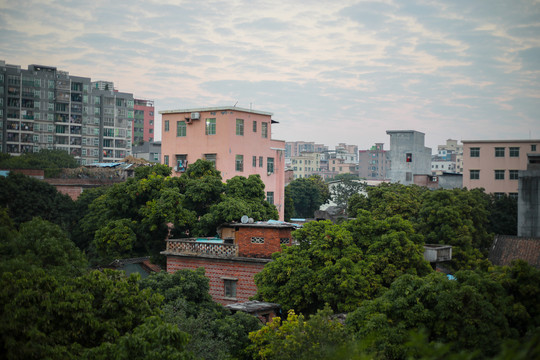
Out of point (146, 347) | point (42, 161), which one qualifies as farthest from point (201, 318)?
point (42, 161)

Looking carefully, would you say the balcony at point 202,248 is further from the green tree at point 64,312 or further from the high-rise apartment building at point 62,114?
the high-rise apartment building at point 62,114

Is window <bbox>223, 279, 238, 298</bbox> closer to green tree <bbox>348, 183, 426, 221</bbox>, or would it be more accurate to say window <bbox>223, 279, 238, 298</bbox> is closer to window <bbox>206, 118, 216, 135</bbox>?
green tree <bbox>348, 183, 426, 221</bbox>

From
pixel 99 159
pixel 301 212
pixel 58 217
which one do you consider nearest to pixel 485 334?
pixel 58 217

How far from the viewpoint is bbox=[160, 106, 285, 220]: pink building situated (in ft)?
147

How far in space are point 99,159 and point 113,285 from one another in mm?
81510

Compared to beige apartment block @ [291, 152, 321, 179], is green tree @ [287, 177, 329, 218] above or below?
below

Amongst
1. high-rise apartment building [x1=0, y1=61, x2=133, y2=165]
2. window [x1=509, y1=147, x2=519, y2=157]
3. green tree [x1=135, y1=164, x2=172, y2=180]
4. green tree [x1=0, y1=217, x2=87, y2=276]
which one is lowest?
green tree [x1=0, y1=217, x2=87, y2=276]

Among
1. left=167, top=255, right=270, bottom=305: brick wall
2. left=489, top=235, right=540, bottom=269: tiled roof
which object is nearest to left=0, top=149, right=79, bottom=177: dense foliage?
left=167, top=255, right=270, bottom=305: brick wall

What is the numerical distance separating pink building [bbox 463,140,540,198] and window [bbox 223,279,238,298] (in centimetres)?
3361

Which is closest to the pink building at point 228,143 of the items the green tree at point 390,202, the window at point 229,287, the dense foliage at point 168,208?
the green tree at point 390,202

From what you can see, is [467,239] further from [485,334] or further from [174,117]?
[174,117]

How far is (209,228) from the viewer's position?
29625mm

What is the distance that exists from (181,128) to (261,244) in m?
24.2

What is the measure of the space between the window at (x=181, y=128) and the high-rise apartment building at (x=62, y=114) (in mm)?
42504
